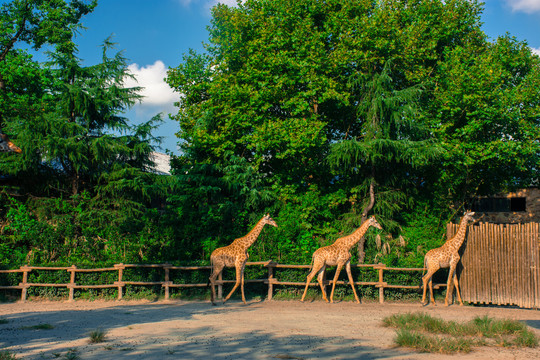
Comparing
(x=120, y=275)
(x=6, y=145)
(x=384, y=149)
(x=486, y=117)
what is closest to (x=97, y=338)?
(x=120, y=275)

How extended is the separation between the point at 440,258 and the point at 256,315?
5600 mm

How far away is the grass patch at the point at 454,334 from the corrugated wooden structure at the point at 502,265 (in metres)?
4.17

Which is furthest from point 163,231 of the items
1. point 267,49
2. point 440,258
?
point 440,258

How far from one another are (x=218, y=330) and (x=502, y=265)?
833 cm

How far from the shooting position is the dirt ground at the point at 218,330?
7.42 metres

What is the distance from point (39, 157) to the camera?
1689cm

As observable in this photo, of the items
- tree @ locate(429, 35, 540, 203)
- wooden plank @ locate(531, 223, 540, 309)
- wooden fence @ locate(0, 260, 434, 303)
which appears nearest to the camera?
wooden plank @ locate(531, 223, 540, 309)

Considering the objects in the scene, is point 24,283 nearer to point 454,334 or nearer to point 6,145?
point 6,145

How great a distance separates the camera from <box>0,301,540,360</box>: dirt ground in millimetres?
7418

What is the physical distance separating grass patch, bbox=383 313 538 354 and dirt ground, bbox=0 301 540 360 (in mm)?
242

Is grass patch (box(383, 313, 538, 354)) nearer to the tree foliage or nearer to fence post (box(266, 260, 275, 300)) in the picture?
fence post (box(266, 260, 275, 300))

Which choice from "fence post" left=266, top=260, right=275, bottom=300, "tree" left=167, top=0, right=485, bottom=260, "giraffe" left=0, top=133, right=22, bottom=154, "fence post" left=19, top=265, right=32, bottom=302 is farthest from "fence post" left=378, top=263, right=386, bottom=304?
"giraffe" left=0, top=133, right=22, bottom=154

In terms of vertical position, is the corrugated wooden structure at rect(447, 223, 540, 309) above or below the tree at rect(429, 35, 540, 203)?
below

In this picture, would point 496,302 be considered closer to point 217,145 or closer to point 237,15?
point 217,145
